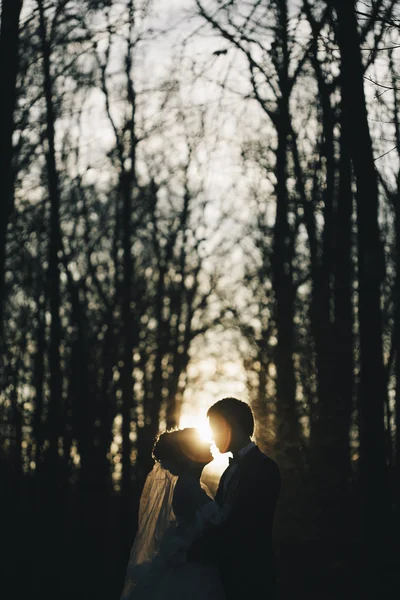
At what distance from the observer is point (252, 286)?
32.1 meters

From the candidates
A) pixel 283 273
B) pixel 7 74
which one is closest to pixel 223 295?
pixel 283 273

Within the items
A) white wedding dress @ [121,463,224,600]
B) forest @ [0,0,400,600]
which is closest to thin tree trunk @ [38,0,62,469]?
forest @ [0,0,400,600]

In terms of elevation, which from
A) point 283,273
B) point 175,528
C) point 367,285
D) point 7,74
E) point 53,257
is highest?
point 7,74

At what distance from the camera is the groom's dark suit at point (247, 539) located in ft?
15.7

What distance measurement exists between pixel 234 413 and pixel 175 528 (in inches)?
31.9

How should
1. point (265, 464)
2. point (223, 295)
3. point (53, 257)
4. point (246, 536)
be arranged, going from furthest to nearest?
point (223, 295)
point (53, 257)
point (265, 464)
point (246, 536)

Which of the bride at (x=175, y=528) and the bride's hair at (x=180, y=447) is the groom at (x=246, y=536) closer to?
the bride at (x=175, y=528)

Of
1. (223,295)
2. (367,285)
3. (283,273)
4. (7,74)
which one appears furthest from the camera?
(223,295)

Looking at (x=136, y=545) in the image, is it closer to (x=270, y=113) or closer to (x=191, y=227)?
(x=270, y=113)

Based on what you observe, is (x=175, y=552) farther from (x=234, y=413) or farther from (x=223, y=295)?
(x=223, y=295)

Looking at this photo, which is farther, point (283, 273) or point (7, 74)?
point (283, 273)

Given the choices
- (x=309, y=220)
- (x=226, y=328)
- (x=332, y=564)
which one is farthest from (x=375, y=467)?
(x=226, y=328)

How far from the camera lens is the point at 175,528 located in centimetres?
500

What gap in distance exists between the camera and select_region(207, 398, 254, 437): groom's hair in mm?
5250
